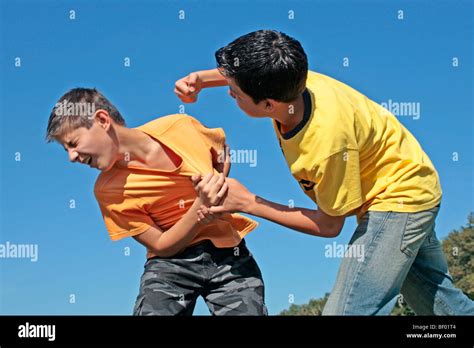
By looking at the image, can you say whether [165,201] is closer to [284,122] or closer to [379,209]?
[284,122]

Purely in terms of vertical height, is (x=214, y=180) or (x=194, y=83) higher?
(x=194, y=83)

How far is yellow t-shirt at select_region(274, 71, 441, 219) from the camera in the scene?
2.85 metres

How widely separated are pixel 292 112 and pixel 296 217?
46 centimetres

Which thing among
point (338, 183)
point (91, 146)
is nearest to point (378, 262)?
point (338, 183)

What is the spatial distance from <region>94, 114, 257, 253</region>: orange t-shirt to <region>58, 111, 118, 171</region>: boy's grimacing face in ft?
0.44

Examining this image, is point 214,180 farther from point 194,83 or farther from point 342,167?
point 342,167

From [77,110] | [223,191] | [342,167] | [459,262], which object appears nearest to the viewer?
A: [342,167]

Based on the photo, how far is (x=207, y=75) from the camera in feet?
11.3

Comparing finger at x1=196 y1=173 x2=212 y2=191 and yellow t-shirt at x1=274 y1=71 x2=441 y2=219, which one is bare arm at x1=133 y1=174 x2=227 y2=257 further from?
yellow t-shirt at x1=274 y1=71 x2=441 y2=219

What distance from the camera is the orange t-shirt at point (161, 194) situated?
3.56 metres

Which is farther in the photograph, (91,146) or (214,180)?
(91,146)

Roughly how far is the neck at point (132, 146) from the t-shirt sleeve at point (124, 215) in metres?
0.18

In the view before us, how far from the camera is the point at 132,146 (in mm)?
3574

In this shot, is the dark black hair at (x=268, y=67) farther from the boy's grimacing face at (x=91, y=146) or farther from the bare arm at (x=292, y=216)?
the boy's grimacing face at (x=91, y=146)
